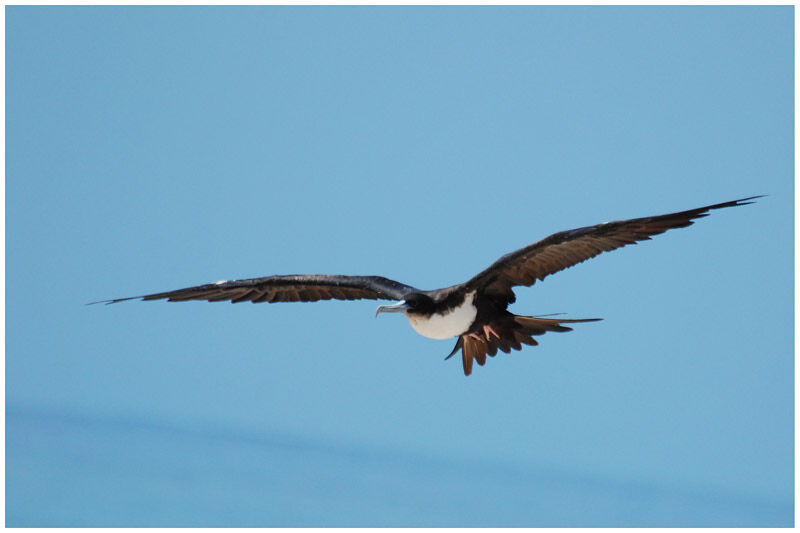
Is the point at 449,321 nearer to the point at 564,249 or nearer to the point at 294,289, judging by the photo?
the point at 564,249

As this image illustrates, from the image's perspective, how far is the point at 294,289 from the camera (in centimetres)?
716

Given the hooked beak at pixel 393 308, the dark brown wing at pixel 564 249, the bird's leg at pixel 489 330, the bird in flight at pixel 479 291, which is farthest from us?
the bird's leg at pixel 489 330

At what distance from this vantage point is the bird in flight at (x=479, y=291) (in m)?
5.86

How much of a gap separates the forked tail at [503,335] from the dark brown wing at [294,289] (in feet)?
1.56

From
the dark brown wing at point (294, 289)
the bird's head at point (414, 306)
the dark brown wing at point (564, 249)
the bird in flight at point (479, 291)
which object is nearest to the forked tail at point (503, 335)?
the bird in flight at point (479, 291)

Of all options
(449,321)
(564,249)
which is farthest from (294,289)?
(564,249)

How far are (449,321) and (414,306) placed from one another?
0.20 m

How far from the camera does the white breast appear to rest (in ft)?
20.8

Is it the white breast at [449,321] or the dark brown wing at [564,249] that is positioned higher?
the dark brown wing at [564,249]

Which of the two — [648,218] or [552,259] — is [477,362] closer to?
[552,259]

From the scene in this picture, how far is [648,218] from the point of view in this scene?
5.64 metres

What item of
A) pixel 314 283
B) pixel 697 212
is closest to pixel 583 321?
pixel 697 212

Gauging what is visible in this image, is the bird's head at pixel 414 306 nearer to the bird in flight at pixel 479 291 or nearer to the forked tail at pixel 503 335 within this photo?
the bird in flight at pixel 479 291

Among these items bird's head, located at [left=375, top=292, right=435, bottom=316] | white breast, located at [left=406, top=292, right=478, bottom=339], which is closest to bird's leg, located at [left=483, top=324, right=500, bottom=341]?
white breast, located at [left=406, top=292, right=478, bottom=339]
